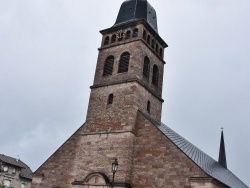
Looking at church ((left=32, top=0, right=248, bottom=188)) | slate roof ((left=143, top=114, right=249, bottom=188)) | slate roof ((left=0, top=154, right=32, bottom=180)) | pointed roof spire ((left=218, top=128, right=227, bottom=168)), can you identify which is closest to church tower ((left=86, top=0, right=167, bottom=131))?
church ((left=32, top=0, right=248, bottom=188))

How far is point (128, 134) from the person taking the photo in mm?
23625

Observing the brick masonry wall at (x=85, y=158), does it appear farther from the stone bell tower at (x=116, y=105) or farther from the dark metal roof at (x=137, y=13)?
the dark metal roof at (x=137, y=13)

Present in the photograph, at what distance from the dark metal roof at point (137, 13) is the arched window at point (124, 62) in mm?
3815

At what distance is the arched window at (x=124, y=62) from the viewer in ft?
88.4

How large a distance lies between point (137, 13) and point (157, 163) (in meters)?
14.1

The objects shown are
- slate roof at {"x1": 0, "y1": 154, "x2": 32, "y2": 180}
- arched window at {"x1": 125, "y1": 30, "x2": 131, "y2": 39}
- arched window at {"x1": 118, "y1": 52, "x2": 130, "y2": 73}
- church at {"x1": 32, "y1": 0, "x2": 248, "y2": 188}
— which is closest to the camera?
church at {"x1": 32, "y1": 0, "x2": 248, "y2": 188}

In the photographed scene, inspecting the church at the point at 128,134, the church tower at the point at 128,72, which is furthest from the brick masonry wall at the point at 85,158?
the church tower at the point at 128,72

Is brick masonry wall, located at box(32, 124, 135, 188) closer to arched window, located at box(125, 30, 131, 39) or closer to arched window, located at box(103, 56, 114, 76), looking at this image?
arched window, located at box(103, 56, 114, 76)

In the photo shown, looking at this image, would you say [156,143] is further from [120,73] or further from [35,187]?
[35,187]

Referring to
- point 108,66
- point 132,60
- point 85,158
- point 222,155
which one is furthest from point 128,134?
point 222,155

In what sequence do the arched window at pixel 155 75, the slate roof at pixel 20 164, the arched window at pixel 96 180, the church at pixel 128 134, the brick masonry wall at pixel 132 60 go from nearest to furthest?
the church at pixel 128 134 → the arched window at pixel 96 180 → the brick masonry wall at pixel 132 60 → the arched window at pixel 155 75 → the slate roof at pixel 20 164

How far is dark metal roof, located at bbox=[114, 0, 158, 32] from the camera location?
3011 centimetres

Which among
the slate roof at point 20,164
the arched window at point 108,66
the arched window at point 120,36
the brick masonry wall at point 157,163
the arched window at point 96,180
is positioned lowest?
the arched window at point 96,180

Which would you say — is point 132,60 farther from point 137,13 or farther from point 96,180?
point 96,180
